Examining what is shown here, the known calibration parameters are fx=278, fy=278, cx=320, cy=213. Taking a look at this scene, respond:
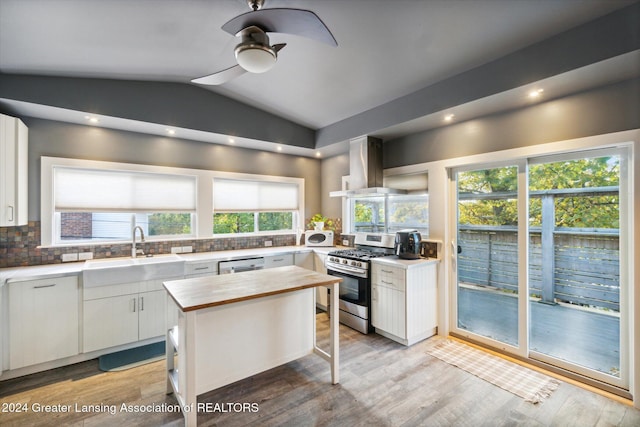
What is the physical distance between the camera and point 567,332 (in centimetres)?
261

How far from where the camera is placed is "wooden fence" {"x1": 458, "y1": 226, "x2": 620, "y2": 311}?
2.38 metres

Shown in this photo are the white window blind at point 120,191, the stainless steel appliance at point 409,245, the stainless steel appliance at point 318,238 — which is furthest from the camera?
the stainless steel appliance at point 318,238

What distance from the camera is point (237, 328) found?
2100 millimetres

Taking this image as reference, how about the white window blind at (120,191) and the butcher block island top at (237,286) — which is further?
the white window blind at (120,191)

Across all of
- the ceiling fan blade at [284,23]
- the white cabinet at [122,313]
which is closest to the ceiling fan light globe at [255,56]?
the ceiling fan blade at [284,23]

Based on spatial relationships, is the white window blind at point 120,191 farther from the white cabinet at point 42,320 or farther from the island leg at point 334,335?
the island leg at point 334,335

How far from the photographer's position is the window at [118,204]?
319 centimetres

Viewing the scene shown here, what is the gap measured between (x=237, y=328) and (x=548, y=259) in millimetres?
2935

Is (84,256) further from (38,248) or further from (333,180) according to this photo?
(333,180)

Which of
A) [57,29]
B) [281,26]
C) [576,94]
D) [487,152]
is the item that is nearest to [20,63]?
[57,29]

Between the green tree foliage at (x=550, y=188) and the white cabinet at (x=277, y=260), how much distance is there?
2413mm

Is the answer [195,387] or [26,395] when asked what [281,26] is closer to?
[195,387]

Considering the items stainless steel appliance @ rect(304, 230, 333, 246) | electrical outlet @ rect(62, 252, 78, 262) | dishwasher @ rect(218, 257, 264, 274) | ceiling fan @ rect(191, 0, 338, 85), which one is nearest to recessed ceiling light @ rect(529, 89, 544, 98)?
ceiling fan @ rect(191, 0, 338, 85)

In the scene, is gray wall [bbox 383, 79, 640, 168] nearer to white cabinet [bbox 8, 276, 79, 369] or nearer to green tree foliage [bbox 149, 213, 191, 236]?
green tree foliage [bbox 149, 213, 191, 236]
